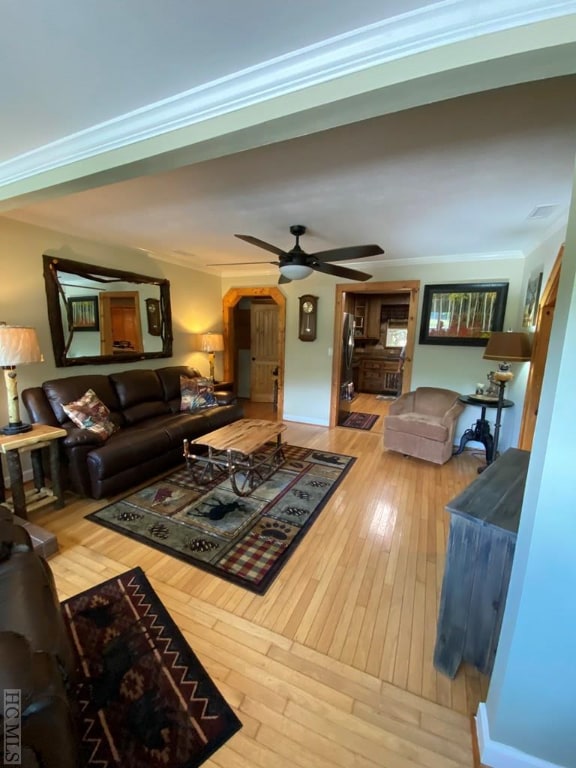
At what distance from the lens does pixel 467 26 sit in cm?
91

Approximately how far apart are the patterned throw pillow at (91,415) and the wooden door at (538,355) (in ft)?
12.3

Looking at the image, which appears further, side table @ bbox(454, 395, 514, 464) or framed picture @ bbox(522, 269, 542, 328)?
side table @ bbox(454, 395, 514, 464)

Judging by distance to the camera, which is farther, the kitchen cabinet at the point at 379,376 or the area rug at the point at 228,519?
the kitchen cabinet at the point at 379,376

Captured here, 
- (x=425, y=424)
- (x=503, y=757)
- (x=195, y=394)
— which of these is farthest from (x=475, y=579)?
(x=195, y=394)

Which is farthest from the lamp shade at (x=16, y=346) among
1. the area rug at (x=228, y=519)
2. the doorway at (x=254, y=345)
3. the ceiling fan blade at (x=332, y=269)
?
the doorway at (x=254, y=345)

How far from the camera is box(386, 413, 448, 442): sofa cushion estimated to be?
3660 mm

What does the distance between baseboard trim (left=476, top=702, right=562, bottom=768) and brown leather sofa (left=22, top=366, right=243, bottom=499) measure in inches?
111

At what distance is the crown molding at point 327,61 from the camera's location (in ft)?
2.89

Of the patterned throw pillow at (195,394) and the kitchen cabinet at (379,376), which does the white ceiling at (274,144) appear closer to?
the patterned throw pillow at (195,394)

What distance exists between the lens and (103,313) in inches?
148

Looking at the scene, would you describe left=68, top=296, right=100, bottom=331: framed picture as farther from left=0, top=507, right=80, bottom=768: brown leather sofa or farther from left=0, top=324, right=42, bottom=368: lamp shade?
left=0, top=507, right=80, bottom=768: brown leather sofa

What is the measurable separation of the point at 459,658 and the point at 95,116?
2.97 metres

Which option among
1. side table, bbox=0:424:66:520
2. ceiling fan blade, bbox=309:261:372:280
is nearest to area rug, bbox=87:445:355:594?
side table, bbox=0:424:66:520

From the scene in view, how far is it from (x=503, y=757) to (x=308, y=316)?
183 inches
